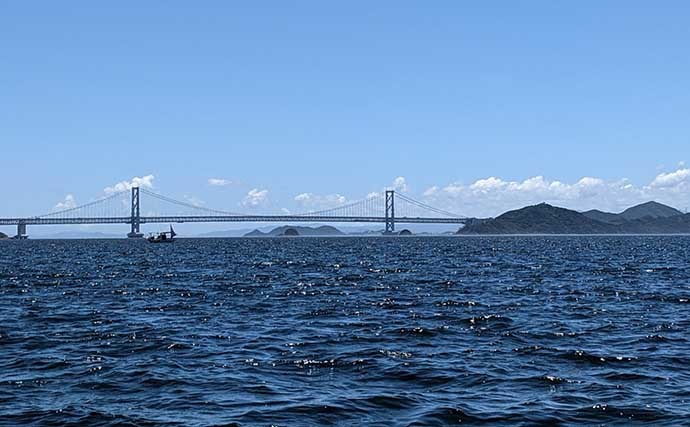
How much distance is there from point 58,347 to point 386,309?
1474cm

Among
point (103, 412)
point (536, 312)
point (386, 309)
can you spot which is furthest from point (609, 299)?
point (103, 412)

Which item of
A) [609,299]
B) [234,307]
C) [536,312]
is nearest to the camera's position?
[536,312]

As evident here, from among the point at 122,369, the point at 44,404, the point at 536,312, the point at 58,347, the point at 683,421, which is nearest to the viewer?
the point at 683,421

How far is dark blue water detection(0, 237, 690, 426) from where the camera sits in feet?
54.7

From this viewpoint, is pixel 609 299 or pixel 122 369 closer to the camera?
pixel 122 369

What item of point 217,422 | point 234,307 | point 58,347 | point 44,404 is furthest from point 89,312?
point 217,422

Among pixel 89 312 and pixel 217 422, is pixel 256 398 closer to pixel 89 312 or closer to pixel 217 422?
pixel 217 422

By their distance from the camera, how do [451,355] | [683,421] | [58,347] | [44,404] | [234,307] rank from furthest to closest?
[234,307] → [58,347] → [451,355] → [44,404] → [683,421]

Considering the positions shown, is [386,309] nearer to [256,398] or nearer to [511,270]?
[256,398]

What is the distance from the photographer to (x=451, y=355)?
Answer: 75.4 feet

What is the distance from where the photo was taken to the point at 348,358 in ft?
73.6

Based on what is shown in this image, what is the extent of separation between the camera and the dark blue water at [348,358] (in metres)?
16.7

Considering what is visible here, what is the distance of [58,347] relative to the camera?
24750mm

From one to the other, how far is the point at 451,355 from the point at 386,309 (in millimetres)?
11881
